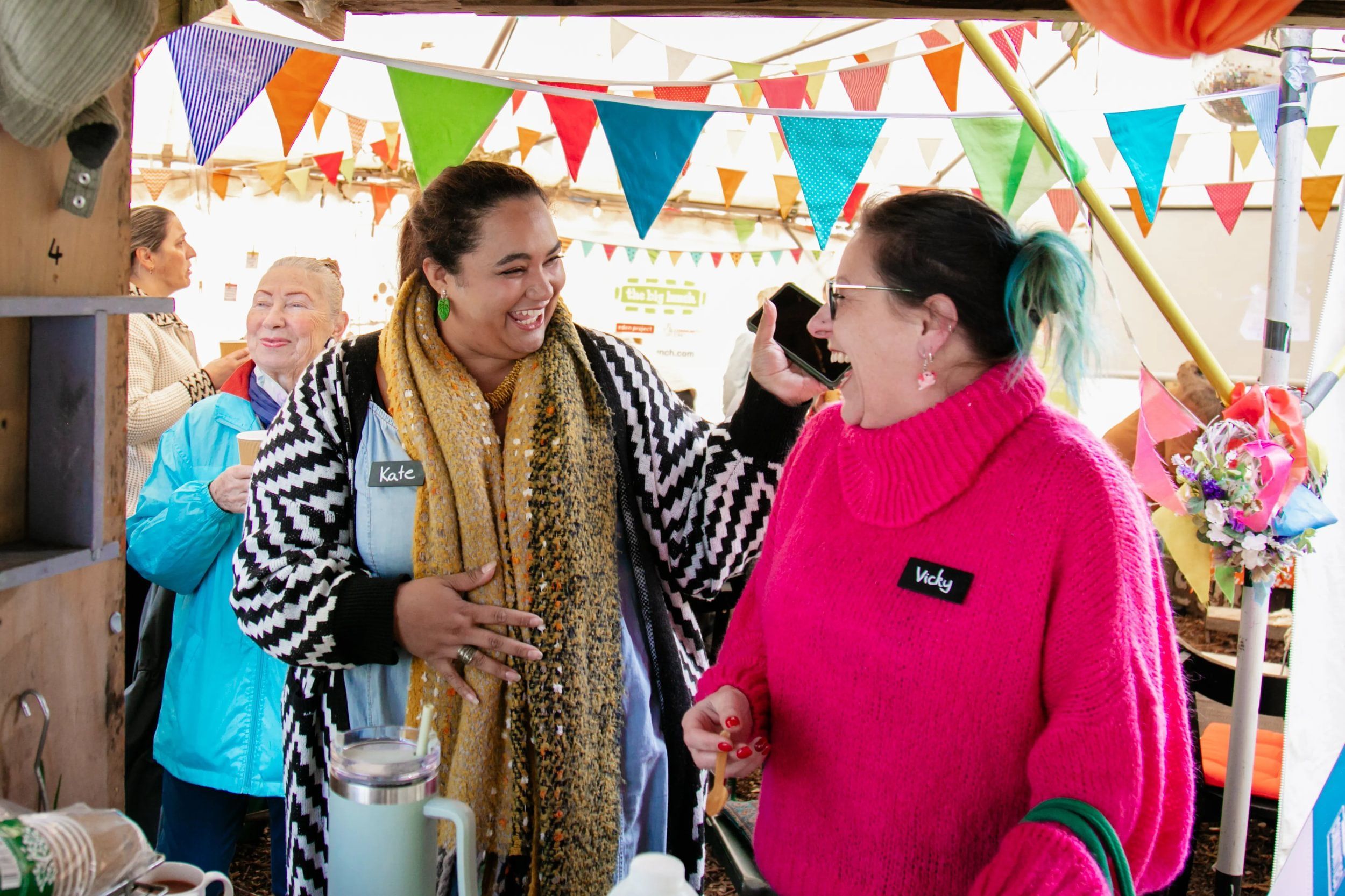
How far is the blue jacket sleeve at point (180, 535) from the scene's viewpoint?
2.22 m

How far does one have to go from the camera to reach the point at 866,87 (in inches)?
146

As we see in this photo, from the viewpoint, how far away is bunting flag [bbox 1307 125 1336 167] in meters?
4.74

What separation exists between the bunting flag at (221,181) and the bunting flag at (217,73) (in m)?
4.83

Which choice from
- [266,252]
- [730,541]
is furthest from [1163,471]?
[266,252]

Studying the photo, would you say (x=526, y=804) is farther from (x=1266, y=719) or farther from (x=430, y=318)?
(x=1266, y=719)

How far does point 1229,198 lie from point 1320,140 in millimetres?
1003

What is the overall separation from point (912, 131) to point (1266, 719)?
13.7ft

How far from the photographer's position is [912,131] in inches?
266

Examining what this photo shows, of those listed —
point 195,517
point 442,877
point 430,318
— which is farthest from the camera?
point 195,517

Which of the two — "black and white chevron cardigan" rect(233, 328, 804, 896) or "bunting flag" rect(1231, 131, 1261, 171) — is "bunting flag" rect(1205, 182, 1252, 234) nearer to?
"bunting flag" rect(1231, 131, 1261, 171)

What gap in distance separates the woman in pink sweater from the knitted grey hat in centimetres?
89

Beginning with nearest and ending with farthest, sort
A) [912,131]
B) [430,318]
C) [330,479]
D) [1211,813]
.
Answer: [330,479] → [430,318] → [1211,813] → [912,131]

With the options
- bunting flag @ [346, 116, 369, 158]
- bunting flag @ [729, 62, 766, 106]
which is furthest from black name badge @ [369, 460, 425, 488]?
bunting flag @ [346, 116, 369, 158]

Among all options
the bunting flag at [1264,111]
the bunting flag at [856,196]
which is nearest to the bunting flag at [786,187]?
the bunting flag at [856,196]
